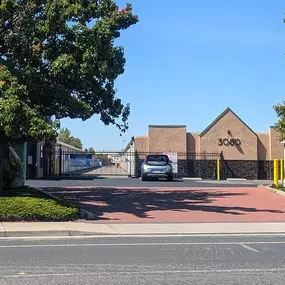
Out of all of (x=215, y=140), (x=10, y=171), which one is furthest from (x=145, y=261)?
(x=215, y=140)

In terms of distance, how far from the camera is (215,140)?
4669 centimetres

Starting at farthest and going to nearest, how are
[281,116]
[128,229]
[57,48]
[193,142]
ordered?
1. [193,142]
2. [281,116]
3. [57,48]
4. [128,229]

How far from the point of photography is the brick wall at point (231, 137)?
46.6 m

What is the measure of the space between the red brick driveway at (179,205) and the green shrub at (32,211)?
1175mm

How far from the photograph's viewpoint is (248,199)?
21.4 metres

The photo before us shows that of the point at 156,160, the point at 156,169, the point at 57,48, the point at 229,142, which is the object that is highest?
the point at 57,48

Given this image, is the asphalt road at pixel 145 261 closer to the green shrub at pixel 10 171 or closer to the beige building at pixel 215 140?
the green shrub at pixel 10 171

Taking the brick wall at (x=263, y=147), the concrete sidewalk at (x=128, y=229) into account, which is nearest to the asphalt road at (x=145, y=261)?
the concrete sidewalk at (x=128, y=229)

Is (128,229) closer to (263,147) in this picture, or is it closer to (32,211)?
(32,211)

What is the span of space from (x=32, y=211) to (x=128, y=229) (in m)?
2.79

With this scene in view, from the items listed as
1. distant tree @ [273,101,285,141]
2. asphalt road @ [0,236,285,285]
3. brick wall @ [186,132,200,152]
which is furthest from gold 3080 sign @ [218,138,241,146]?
asphalt road @ [0,236,285,285]

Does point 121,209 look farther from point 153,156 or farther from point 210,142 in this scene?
point 210,142

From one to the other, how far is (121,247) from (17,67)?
8434mm

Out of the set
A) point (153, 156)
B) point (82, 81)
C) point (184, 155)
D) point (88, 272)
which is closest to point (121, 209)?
point (82, 81)
